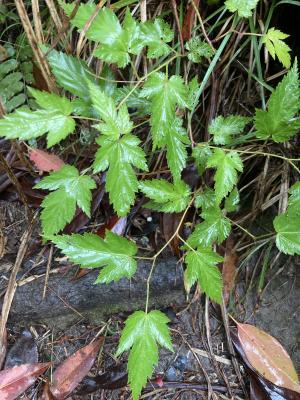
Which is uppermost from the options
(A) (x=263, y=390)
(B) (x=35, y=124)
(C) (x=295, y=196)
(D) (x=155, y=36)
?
(D) (x=155, y=36)

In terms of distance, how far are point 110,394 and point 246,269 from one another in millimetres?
678

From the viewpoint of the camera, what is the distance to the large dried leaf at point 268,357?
145 cm

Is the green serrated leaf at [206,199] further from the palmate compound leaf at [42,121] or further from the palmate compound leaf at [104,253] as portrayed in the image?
the palmate compound leaf at [42,121]

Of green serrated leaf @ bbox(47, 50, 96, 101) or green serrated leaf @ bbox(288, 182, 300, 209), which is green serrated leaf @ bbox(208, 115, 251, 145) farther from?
green serrated leaf @ bbox(47, 50, 96, 101)

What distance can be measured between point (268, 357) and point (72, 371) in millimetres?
699

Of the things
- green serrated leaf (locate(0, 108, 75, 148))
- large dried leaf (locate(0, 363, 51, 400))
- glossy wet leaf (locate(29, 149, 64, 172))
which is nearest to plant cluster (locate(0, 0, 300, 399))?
green serrated leaf (locate(0, 108, 75, 148))

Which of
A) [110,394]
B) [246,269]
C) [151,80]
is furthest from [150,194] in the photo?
[110,394]

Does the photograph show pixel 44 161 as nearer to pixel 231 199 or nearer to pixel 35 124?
pixel 35 124

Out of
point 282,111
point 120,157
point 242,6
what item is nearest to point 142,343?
point 120,157

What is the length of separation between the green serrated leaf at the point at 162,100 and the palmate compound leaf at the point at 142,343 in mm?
508

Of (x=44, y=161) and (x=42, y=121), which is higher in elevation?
(x=42, y=121)

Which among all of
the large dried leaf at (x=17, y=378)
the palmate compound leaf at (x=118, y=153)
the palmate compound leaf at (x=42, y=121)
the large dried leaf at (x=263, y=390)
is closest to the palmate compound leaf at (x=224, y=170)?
the palmate compound leaf at (x=118, y=153)

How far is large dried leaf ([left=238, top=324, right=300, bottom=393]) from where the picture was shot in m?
1.45

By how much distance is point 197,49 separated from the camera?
1332 millimetres
